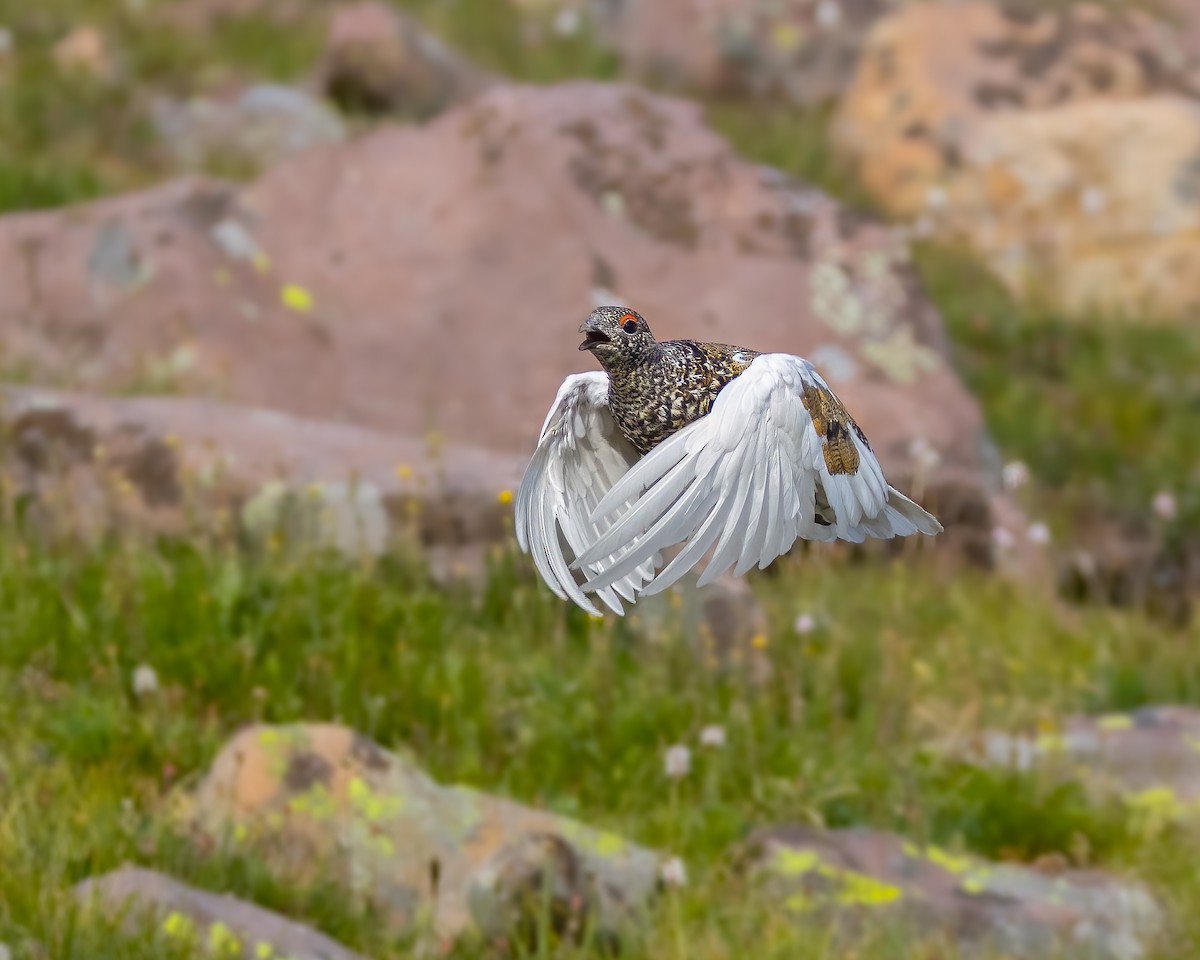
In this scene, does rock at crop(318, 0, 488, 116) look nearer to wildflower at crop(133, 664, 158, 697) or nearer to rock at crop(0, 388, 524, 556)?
rock at crop(0, 388, 524, 556)

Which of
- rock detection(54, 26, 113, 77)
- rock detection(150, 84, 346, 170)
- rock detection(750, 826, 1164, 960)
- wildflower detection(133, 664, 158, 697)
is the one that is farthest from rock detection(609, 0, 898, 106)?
rock detection(750, 826, 1164, 960)

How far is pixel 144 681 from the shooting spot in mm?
4797

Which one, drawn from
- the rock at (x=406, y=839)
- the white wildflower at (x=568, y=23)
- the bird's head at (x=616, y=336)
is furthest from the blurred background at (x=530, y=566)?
the white wildflower at (x=568, y=23)

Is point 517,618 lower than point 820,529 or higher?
lower

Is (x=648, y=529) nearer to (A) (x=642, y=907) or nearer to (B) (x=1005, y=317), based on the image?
(A) (x=642, y=907)

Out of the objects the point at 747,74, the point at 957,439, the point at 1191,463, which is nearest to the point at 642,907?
the point at 957,439

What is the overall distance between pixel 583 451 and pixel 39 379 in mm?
4345

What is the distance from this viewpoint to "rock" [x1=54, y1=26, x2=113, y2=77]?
36.8 feet

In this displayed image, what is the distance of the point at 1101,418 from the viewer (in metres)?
9.20

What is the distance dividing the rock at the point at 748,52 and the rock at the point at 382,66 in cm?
225

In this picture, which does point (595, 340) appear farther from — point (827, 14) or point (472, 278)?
point (827, 14)

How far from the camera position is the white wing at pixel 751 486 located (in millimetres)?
2479

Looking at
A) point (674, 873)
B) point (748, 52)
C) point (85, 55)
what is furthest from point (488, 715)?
point (748, 52)

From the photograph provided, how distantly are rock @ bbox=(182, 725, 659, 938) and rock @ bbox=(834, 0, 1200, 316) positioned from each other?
23.0 feet
